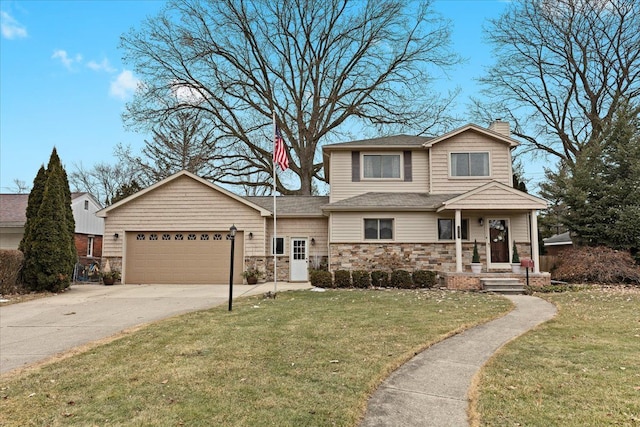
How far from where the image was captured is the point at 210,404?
11.9ft

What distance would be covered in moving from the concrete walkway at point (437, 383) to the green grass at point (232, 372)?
6.9 inches

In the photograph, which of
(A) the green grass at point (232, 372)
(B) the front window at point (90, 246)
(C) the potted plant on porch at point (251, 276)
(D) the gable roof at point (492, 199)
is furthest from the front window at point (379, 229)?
(B) the front window at point (90, 246)

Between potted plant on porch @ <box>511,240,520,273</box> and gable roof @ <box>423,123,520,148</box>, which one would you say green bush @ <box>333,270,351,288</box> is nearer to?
potted plant on porch @ <box>511,240,520,273</box>

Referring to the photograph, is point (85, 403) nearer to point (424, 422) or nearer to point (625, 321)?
point (424, 422)

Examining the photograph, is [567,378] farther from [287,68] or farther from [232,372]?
[287,68]

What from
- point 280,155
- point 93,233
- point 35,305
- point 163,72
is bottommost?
point 35,305

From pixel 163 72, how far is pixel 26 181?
96.8 ft

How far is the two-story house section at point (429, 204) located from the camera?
48.7 ft

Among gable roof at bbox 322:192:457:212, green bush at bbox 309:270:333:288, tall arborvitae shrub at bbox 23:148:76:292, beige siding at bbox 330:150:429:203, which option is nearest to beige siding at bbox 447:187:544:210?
gable roof at bbox 322:192:457:212

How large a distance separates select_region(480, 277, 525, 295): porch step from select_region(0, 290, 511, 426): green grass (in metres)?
5.08

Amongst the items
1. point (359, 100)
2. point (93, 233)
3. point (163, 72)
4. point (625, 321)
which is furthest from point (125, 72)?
point (625, 321)

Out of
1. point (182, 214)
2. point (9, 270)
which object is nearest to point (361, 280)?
point (182, 214)

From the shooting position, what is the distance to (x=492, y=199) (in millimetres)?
14305

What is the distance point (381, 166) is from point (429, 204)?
9.54 ft
